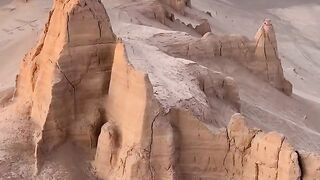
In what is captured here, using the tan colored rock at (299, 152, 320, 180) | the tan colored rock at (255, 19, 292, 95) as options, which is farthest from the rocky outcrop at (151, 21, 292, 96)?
the tan colored rock at (299, 152, 320, 180)

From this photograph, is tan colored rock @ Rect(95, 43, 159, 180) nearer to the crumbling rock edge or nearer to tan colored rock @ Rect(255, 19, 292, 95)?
the crumbling rock edge

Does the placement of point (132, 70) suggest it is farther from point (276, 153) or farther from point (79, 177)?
point (276, 153)

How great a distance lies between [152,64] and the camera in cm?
1692

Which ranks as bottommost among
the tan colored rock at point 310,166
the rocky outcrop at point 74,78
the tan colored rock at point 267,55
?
the tan colored rock at point 267,55

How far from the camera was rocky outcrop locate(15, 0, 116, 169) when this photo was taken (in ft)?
47.2

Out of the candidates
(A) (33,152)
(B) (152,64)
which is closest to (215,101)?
(B) (152,64)

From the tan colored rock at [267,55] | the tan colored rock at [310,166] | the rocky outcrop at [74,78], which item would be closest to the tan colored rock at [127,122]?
the rocky outcrop at [74,78]

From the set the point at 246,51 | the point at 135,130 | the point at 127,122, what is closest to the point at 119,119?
the point at 127,122

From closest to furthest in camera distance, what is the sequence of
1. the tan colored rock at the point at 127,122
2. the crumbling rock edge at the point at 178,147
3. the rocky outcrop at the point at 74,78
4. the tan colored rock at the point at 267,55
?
1. the crumbling rock edge at the point at 178,147
2. the tan colored rock at the point at 127,122
3. the rocky outcrop at the point at 74,78
4. the tan colored rock at the point at 267,55

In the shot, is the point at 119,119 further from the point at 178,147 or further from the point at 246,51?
the point at 246,51

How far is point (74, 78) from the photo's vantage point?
1453 centimetres

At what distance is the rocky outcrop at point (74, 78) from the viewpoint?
47.2 ft

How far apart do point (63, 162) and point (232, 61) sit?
30.8ft

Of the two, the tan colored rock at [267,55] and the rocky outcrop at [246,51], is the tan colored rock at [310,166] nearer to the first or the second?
the rocky outcrop at [246,51]
